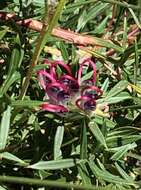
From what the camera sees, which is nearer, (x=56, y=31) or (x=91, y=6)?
(x=56, y=31)

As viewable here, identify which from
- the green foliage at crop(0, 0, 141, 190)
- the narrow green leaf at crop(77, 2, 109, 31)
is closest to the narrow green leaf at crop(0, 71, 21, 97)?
the green foliage at crop(0, 0, 141, 190)

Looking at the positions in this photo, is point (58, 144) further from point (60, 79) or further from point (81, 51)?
point (81, 51)

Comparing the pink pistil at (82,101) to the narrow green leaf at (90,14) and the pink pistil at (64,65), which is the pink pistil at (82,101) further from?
the narrow green leaf at (90,14)

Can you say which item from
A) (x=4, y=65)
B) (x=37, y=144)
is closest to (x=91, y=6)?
(x=4, y=65)

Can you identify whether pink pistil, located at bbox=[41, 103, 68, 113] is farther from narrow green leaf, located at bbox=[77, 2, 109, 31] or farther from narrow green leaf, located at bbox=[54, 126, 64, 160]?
narrow green leaf, located at bbox=[77, 2, 109, 31]

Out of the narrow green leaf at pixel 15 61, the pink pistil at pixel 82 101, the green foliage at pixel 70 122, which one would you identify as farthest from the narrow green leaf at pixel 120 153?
the narrow green leaf at pixel 15 61
